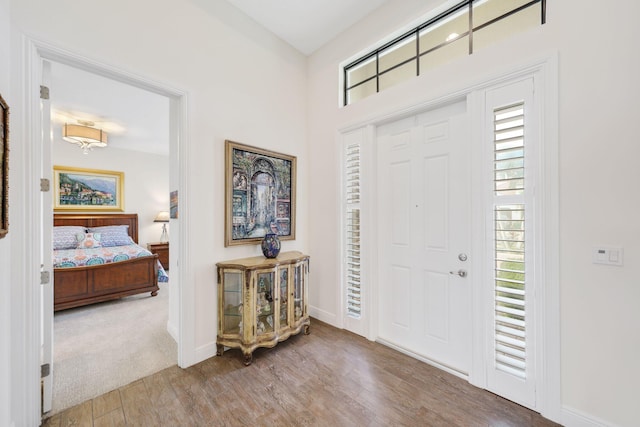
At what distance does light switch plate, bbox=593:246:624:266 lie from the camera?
1.42 meters

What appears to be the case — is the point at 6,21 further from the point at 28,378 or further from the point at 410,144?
the point at 410,144

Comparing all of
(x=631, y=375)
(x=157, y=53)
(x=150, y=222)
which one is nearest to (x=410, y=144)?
(x=631, y=375)

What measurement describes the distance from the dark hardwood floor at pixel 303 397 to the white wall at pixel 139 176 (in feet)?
17.0

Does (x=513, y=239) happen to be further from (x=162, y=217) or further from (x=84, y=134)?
(x=162, y=217)

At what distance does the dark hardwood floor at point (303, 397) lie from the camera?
1610mm

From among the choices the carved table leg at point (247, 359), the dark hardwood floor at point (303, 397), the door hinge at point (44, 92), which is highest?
the door hinge at point (44, 92)

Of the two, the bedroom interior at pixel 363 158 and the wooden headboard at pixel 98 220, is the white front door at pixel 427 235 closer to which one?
the bedroom interior at pixel 363 158

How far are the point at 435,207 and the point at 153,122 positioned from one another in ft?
15.4

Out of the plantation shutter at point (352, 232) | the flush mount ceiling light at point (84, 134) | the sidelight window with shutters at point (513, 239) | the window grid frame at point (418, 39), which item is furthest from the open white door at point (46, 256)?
the flush mount ceiling light at point (84, 134)

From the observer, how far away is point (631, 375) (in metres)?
1.38

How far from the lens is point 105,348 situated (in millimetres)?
2523

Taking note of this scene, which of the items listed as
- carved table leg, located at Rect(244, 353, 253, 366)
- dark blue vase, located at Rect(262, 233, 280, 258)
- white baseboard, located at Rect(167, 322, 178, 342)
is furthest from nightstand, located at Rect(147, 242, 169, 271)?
carved table leg, located at Rect(244, 353, 253, 366)

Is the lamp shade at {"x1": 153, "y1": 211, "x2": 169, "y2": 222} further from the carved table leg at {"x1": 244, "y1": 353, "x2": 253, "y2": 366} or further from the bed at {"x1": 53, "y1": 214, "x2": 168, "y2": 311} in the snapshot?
the carved table leg at {"x1": 244, "y1": 353, "x2": 253, "y2": 366}

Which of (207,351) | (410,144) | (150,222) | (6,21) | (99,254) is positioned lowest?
(207,351)
